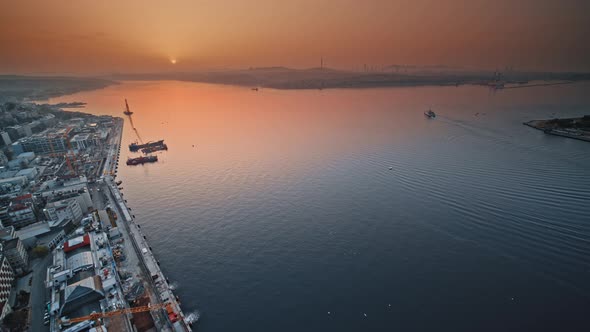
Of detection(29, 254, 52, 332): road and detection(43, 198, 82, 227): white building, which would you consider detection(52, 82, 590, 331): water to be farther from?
detection(29, 254, 52, 332): road

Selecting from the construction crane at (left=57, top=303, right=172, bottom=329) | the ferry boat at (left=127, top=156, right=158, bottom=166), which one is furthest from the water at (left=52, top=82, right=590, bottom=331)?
the construction crane at (left=57, top=303, right=172, bottom=329)

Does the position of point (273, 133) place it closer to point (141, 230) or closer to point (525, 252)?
point (141, 230)

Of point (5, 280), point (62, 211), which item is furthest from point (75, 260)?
point (62, 211)

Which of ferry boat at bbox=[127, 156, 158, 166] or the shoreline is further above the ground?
ferry boat at bbox=[127, 156, 158, 166]

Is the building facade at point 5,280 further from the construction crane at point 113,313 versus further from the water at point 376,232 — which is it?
the water at point 376,232

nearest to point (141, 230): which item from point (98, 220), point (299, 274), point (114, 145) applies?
point (98, 220)

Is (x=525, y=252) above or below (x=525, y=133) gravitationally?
below
